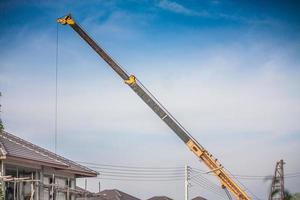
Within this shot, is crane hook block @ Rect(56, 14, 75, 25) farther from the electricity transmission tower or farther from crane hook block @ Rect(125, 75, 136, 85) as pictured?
the electricity transmission tower

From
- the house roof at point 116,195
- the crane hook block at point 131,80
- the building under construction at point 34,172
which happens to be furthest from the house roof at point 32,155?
the house roof at point 116,195

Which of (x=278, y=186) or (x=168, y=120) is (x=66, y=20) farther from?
(x=278, y=186)

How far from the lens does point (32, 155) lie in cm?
2542

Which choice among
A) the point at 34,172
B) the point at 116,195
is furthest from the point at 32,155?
the point at 116,195

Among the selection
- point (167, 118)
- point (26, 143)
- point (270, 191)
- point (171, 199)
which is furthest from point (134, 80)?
point (171, 199)

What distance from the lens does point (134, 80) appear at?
30.7 meters

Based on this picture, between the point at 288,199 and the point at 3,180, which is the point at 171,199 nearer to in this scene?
the point at 288,199

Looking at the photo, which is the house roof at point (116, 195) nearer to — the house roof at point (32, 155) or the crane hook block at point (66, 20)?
the house roof at point (32, 155)

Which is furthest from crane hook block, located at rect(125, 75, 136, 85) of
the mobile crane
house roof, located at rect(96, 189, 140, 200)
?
house roof, located at rect(96, 189, 140, 200)

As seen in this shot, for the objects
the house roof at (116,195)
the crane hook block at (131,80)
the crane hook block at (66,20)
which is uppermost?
the crane hook block at (66,20)

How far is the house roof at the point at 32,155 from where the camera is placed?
2365 centimetres

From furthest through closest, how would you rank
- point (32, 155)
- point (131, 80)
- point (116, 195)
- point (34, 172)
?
point (116, 195), point (131, 80), point (34, 172), point (32, 155)

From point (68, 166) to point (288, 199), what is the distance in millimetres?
30094

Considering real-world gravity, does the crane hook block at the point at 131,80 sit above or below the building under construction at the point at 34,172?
above
